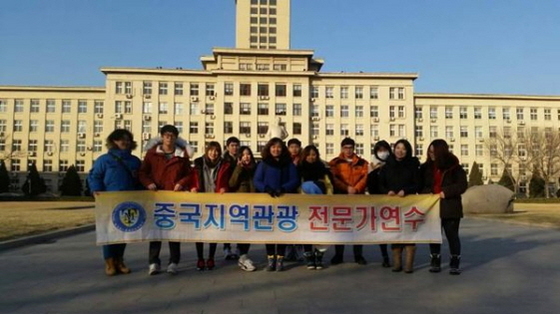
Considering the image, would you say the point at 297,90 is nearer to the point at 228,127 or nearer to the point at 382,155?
the point at 228,127

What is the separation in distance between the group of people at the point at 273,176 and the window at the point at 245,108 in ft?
181

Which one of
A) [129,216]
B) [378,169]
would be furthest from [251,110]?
[129,216]

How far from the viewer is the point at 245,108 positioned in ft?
203

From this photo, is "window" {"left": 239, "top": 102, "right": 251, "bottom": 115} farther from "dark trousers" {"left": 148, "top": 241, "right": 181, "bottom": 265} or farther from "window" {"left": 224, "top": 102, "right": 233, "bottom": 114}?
"dark trousers" {"left": 148, "top": 241, "right": 181, "bottom": 265}

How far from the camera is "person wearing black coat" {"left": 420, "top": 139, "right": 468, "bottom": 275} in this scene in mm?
6527

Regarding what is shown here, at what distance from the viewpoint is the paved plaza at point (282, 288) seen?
184 inches

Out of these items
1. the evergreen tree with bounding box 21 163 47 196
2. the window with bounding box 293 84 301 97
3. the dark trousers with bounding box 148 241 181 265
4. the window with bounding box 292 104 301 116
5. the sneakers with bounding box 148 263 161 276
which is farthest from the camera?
the window with bounding box 292 104 301 116

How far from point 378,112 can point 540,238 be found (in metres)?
54.8

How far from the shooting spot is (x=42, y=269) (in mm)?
6879

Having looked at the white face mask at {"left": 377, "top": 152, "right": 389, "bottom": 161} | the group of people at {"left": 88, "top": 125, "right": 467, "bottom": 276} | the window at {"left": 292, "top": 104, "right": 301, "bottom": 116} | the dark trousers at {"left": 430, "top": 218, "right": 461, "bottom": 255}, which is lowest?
the dark trousers at {"left": 430, "top": 218, "right": 461, "bottom": 255}

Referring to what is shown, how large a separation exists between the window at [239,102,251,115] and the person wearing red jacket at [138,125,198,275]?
55470 millimetres

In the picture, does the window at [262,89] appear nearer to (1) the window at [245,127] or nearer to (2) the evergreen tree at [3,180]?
(1) the window at [245,127]

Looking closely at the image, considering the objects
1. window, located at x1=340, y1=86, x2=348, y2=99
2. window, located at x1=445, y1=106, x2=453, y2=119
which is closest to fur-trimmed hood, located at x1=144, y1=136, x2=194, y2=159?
window, located at x1=340, y1=86, x2=348, y2=99

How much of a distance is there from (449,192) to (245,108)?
56.2m
